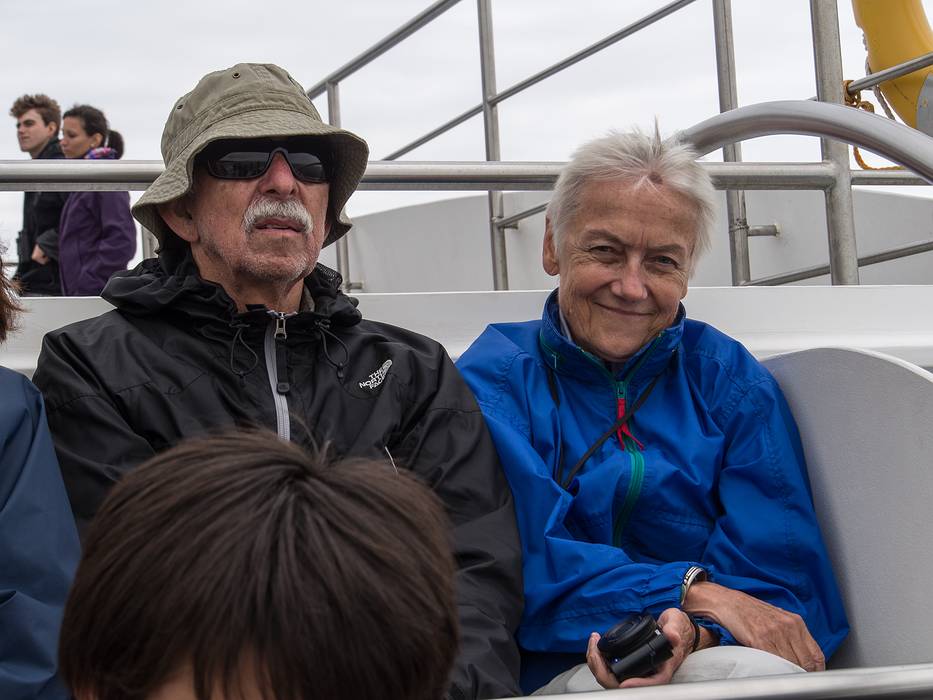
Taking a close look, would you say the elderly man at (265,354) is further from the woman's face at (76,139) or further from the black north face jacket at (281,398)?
the woman's face at (76,139)

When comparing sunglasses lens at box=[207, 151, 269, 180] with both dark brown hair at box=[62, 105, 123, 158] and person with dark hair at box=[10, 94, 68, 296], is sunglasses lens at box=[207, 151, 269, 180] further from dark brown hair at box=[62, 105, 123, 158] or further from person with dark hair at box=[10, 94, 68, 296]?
dark brown hair at box=[62, 105, 123, 158]

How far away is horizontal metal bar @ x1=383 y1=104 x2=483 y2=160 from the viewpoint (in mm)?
4305

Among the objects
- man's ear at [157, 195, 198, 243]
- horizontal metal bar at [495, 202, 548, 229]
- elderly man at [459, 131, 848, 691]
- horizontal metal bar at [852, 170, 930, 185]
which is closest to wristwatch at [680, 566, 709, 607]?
elderly man at [459, 131, 848, 691]

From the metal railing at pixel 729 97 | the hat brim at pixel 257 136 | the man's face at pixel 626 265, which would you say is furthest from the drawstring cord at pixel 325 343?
the metal railing at pixel 729 97

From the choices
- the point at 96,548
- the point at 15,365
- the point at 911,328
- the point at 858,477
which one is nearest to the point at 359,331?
→ the point at 15,365

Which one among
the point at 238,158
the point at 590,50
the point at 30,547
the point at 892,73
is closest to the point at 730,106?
the point at 892,73

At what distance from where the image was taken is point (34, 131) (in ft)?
17.4

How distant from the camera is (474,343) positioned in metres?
2.08

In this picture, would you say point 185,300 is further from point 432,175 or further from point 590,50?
point 590,50

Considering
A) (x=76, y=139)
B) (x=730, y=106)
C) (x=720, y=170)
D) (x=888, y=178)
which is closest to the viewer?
(x=720, y=170)

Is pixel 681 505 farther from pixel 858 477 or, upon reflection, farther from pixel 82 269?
pixel 82 269

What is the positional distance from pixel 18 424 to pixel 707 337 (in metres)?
1.19

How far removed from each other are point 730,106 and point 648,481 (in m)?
1.82

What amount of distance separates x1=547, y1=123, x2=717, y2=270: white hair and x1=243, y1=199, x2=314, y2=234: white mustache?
499 millimetres
